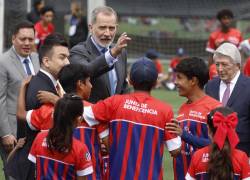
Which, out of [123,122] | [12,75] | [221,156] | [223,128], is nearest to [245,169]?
[221,156]

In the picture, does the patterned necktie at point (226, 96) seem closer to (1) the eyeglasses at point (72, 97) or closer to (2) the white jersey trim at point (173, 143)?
(2) the white jersey trim at point (173, 143)

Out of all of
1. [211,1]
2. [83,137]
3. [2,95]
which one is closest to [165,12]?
[211,1]

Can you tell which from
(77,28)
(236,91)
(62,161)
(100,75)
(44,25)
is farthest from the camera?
(77,28)

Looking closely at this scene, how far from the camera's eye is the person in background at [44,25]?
19.4m

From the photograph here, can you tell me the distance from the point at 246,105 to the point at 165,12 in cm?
1560

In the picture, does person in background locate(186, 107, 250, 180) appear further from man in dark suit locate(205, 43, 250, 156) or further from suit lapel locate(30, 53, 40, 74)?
suit lapel locate(30, 53, 40, 74)

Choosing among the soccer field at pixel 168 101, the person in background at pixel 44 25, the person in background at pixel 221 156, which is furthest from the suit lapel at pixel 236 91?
the person in background at pixel 44 25

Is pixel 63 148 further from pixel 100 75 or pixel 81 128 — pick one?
pixel 100 75

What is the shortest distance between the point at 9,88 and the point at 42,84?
1564 mm

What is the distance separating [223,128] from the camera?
7.04 m

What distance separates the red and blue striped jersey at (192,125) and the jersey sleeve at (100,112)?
0.71 metres

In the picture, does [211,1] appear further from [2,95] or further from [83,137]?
[83,137]

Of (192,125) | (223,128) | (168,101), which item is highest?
(223,128)

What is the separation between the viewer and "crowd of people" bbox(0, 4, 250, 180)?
280 inches
